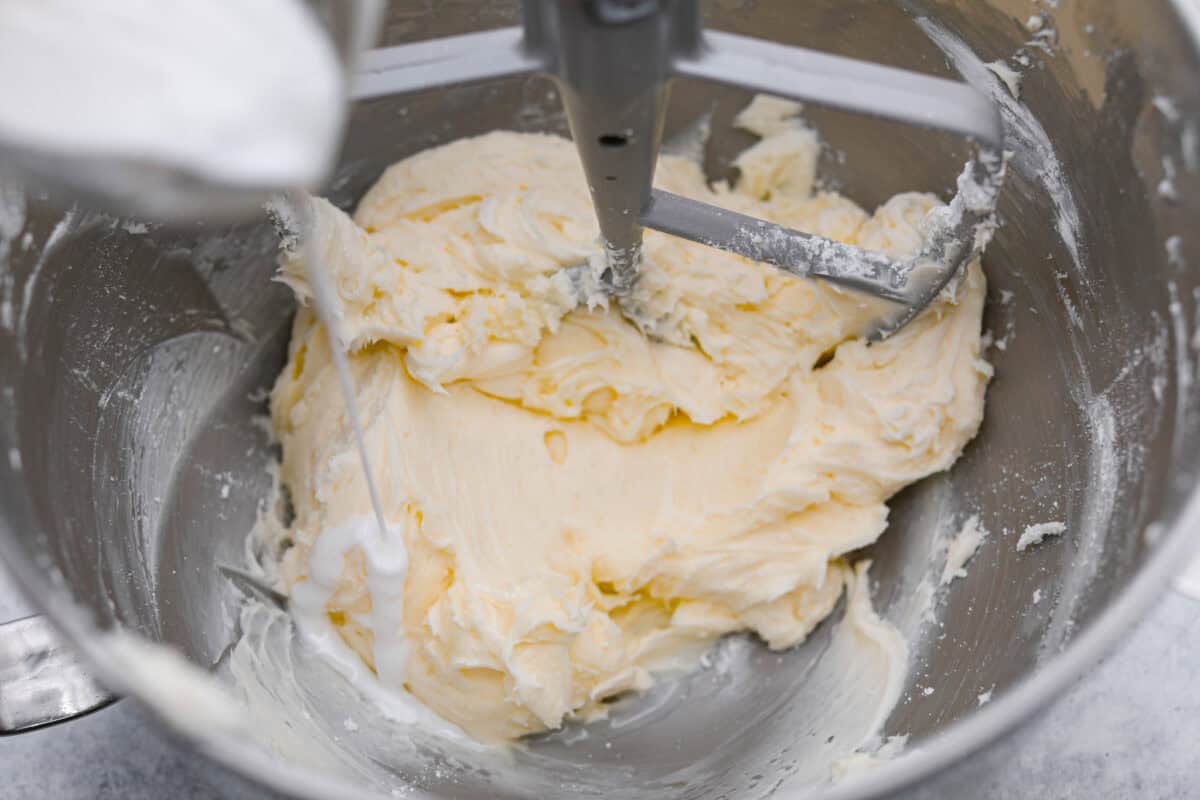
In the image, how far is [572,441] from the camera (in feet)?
4.71

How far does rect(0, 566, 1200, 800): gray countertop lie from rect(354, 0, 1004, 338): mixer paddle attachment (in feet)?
2.02

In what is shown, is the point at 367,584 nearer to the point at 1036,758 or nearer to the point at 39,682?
the point at 39,682

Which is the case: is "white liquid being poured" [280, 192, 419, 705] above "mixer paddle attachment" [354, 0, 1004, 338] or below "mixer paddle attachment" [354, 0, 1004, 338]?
below

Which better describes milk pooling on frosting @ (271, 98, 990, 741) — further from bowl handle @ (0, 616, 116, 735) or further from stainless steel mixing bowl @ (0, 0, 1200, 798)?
bowl handle @ (0, 616, 116, 735)

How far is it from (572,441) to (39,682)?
733 millimetres

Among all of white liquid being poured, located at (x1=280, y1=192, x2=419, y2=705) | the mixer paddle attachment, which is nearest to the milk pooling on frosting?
white liquid being poured, located at (x1=280, y1=192, x2=419, y2=705)

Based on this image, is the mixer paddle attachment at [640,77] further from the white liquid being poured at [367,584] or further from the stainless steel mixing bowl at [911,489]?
the white liquid being poured at [367,584]

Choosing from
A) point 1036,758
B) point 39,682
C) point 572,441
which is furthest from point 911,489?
point 39,682

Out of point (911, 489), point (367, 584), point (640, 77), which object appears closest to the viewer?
point (640, 77)

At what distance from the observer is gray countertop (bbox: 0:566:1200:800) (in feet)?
3.90

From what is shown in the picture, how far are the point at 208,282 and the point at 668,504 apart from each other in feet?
2.46

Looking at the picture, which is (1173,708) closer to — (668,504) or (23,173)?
(668,504)

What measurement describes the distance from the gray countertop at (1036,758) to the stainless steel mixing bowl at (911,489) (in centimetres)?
13

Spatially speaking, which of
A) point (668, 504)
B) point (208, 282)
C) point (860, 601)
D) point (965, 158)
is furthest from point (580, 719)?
point (965, 158)
